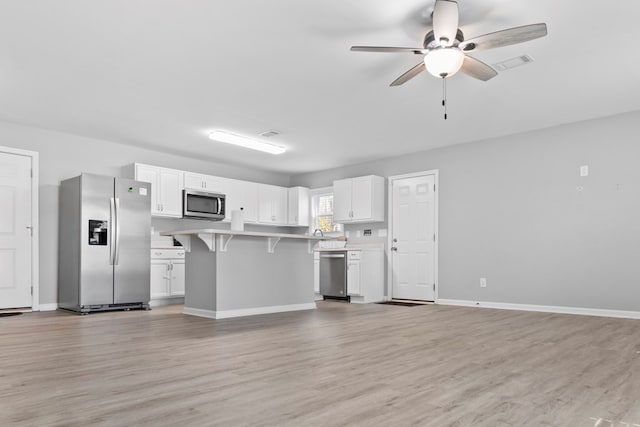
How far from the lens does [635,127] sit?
17.1ft

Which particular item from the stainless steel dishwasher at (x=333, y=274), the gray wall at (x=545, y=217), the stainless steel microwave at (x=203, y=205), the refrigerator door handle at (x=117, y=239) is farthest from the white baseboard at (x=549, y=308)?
the refrigerator door handle at (x=117, y=239)

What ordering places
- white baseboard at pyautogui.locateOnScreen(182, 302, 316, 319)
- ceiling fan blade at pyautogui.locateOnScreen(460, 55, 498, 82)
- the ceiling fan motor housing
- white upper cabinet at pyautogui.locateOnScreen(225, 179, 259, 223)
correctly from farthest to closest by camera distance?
white upper cabinet at pyautogui.locateOnScreen(225, 179, 259, 223) → white baseboard at pyautogui.locateOnScreen(182, 302, 316, 319) → ceiling fan blade at pyautogui.locateOnScreen(460, 55, 498, 82) → the ceiling fan motor housing

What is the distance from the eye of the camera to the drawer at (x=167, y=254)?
21.6ft

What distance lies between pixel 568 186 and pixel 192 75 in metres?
4.76

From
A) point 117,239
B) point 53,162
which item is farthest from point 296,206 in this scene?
point 53,162

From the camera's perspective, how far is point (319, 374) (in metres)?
2.54

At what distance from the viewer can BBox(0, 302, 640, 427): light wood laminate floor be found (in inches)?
74.6

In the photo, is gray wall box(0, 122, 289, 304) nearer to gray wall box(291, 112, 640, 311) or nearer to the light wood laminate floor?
the light wood laminate floor

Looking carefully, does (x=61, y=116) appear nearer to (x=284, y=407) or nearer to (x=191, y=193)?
(x=191, y=193)

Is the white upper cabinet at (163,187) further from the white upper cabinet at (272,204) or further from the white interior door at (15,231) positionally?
the white upper cabinet at (272,204)

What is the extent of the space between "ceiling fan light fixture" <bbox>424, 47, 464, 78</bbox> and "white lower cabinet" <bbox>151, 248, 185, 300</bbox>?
16.4 feet

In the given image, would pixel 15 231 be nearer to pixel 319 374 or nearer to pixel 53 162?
pixel 53 162

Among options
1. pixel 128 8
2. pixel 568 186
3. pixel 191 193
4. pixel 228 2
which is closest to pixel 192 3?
pixel 228 2

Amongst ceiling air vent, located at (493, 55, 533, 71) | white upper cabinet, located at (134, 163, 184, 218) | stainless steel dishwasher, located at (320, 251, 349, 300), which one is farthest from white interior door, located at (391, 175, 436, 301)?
white upper cabinet, located at (134, 163, 184, 218)
